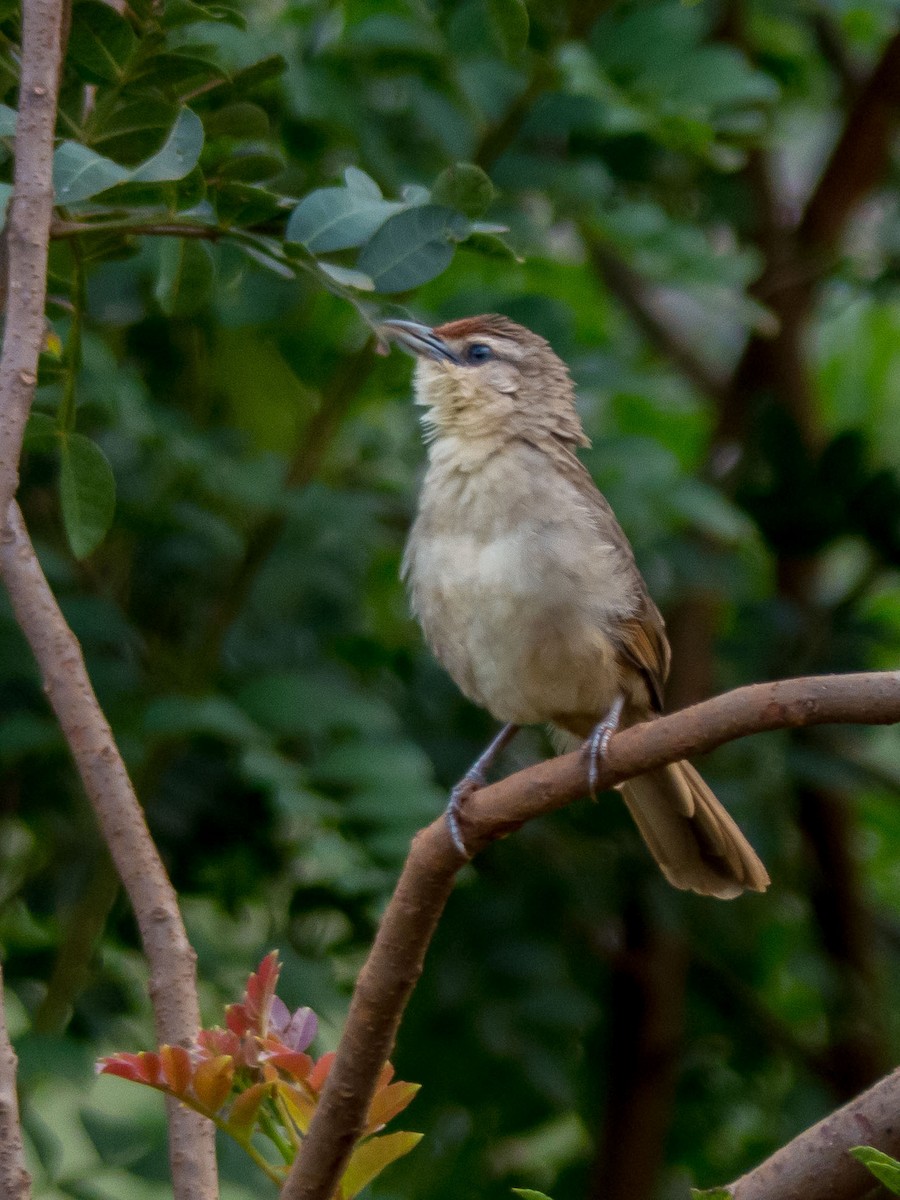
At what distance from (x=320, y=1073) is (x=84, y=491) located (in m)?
0.79

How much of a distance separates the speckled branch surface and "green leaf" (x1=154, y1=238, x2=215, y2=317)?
416mm

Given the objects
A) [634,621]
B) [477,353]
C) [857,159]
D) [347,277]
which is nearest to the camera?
[347,277]

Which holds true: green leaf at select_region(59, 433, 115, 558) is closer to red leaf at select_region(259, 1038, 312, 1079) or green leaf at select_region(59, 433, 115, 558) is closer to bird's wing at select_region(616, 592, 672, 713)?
red leaf at select_region(259, 1038, 312, 1079)

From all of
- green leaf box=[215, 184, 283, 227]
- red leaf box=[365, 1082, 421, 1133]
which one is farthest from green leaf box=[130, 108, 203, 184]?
red leaf box=[365, 1082, 421, 1133]

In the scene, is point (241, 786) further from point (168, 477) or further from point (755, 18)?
point (755, 18)

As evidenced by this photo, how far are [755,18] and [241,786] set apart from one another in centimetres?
267

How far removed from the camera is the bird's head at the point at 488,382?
3.02 metres

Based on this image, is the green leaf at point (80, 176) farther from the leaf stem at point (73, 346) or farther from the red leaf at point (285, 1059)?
the red leaf at point (285, 1059)

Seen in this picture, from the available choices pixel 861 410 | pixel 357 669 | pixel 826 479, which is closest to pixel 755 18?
pixel 861 410

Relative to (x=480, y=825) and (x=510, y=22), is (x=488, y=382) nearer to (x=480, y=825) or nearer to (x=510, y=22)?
(x=510, y=22)

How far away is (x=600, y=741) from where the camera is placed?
6.81 ft

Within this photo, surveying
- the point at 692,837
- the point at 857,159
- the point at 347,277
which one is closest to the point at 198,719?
the point at 692,837

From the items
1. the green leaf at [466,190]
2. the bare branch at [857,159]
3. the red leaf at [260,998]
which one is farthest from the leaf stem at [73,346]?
the bare branch at [857,159]

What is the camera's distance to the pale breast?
2701 millimetres
